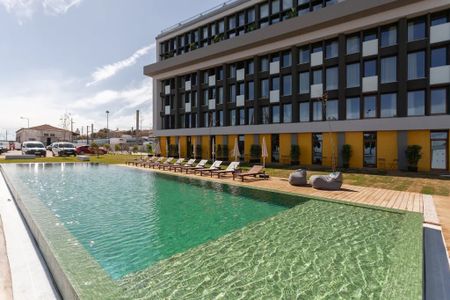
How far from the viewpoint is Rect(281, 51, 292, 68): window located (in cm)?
2729

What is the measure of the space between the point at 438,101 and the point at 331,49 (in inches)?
381

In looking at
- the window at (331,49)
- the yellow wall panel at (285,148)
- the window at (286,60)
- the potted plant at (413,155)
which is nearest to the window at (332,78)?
the window at (331,49)

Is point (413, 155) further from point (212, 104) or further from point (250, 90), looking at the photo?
point (212, 104)

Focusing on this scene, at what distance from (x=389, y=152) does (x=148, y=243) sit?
853 inches

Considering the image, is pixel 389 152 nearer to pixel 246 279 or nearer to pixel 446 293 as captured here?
pixel 446 293

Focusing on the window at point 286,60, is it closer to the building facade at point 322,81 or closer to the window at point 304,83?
the building facade at point 322,81

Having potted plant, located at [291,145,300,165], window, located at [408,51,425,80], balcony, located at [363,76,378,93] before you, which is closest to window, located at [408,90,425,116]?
window, located at [408,51,425,80]

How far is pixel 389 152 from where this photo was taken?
71.3ft

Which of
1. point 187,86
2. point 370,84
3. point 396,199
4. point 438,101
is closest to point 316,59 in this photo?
point 370,84

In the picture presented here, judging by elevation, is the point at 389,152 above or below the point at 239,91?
below

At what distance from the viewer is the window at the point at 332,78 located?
24.4 m

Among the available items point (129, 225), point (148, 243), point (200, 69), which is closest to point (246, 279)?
point (148, 243)

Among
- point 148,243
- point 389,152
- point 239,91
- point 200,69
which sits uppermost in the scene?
point 200,69

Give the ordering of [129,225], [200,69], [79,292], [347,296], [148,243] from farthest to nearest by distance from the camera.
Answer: [200,69]
[129,225]
[148,243]
[347,296]
[79,292]
